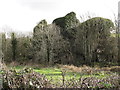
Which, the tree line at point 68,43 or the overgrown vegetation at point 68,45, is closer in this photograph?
the overgrown vegetation at point 68,45

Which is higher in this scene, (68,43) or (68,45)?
(68,43)

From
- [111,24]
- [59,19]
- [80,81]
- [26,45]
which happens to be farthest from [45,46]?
[80,81]

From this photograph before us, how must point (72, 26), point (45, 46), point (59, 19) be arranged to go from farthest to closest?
point (59, 19), point (72, 26), point (45, 46)

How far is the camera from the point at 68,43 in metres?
16.3

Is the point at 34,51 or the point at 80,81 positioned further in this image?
the point at 34,51

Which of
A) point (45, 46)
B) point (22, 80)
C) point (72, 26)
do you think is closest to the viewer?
point (22, 80)

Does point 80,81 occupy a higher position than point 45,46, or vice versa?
point 45,46

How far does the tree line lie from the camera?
1490 cm

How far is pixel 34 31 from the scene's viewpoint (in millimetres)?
17641

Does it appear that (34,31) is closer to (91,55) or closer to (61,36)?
(61,36)

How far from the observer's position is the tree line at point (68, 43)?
14.9 m

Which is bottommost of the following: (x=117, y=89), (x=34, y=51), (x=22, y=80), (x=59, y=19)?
(x=117, y=89)

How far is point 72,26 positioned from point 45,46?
3.27m

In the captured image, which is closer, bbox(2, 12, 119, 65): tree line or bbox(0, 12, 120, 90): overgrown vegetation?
bbox(0, 12, 120, 90): overgrown vegetation
